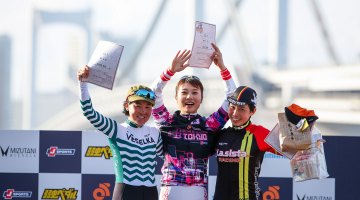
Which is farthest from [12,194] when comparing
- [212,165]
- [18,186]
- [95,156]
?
[212,165]

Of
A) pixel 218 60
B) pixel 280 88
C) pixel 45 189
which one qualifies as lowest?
pixel 45 189

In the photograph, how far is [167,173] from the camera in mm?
4086

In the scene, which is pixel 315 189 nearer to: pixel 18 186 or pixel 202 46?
pixel 202 46

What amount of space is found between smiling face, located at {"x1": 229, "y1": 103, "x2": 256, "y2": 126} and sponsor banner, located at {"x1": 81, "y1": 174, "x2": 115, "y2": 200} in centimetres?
163

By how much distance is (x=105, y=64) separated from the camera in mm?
3982

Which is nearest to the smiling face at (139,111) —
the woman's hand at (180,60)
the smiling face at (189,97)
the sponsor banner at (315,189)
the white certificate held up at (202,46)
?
the smiling face at (189,97)

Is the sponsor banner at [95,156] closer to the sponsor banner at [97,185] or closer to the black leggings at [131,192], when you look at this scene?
the sponsor banner at [97,185]

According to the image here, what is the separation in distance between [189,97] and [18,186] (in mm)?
1999

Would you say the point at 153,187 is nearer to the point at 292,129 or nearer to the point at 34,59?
the point at 292,129

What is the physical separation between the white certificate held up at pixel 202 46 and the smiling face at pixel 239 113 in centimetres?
41

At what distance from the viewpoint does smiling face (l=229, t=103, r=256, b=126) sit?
4.03 metres

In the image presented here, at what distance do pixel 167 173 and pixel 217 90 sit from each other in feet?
41.2

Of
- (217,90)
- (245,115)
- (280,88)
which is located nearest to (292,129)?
(245,115)

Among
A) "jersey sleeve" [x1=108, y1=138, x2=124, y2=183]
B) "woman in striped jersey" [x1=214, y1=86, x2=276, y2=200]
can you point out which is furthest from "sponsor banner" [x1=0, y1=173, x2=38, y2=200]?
"woman in striped jersey" [x1=214, y1=86, x2=276, y2=200]
